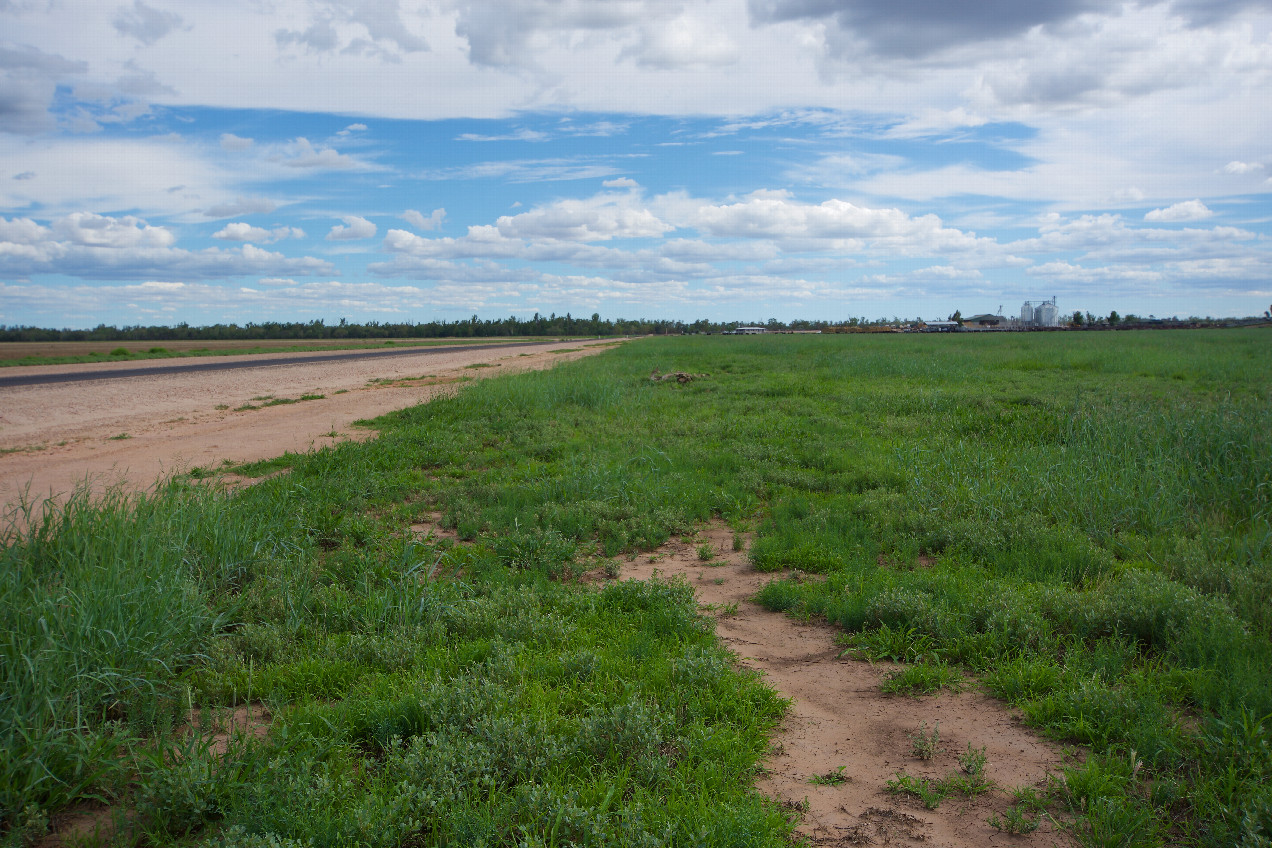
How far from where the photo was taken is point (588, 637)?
189 inches

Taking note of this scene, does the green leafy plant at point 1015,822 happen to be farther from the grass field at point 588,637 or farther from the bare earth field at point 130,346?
the bare earth field at point 130,346

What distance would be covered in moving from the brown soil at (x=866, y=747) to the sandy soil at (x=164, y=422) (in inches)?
203

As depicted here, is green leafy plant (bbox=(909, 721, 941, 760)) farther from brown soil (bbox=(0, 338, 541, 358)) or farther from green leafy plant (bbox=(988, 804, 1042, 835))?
brown soil (bbox=(0, 338, 541, 358))

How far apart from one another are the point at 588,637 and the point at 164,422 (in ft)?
51.7

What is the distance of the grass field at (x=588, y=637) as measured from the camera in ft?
10.4

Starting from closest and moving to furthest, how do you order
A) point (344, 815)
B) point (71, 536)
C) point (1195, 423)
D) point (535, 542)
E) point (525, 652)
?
1. point (344, 815)
2. point (525, 652)
3. point (71, 536)
4. point (535, 542)
5. point (1195, 423)

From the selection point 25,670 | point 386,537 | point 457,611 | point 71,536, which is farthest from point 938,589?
point 71,536

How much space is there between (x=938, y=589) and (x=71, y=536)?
21.0 ft

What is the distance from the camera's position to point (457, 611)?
5113mm

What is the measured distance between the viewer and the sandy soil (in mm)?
10594

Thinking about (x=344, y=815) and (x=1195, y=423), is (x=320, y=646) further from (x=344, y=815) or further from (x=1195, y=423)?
(x=1195, y=423)

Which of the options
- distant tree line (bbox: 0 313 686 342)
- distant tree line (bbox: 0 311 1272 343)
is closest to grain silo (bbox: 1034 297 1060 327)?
distant tree line (bbox: 0 311 1272 343)

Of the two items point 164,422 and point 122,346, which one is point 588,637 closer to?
point 164,422

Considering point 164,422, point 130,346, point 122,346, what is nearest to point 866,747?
point 164,422
